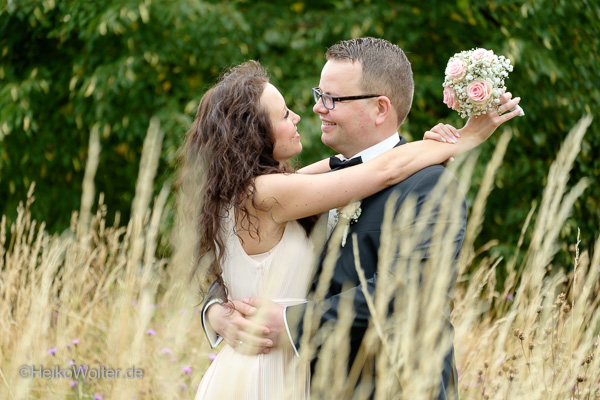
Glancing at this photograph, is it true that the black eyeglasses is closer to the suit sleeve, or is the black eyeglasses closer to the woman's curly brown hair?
the woman's curly brown hair

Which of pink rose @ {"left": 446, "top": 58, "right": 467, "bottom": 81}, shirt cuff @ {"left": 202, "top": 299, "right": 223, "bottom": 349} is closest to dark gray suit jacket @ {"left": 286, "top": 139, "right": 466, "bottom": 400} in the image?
pink rose @ {"left": 446, "top": 58, "right": 467, "bottom": 81}

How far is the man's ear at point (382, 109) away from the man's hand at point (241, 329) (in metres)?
0.80

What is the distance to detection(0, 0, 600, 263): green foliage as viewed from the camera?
5531mm

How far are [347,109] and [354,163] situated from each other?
0.19 metres

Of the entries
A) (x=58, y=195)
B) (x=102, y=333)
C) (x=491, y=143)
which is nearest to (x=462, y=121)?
(x=491, y=143)

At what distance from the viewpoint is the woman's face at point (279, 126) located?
7.98ft

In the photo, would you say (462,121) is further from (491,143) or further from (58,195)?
(58,195)

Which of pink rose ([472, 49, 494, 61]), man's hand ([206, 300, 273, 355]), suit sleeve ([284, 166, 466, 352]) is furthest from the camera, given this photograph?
pink rose ([472, 49, 494, 61])

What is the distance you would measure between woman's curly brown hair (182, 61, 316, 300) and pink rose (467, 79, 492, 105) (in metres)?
0.68

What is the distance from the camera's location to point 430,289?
2133 millimetres

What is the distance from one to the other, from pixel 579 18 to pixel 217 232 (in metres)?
4.28

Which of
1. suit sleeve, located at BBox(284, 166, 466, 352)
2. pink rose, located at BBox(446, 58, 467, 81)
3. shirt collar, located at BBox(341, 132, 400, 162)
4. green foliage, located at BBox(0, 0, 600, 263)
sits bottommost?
green foliage, located at BBox(0, 0, 600, 263)

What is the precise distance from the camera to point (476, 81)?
7.72ft

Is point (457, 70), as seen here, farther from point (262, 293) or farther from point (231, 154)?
point (262, 293)
